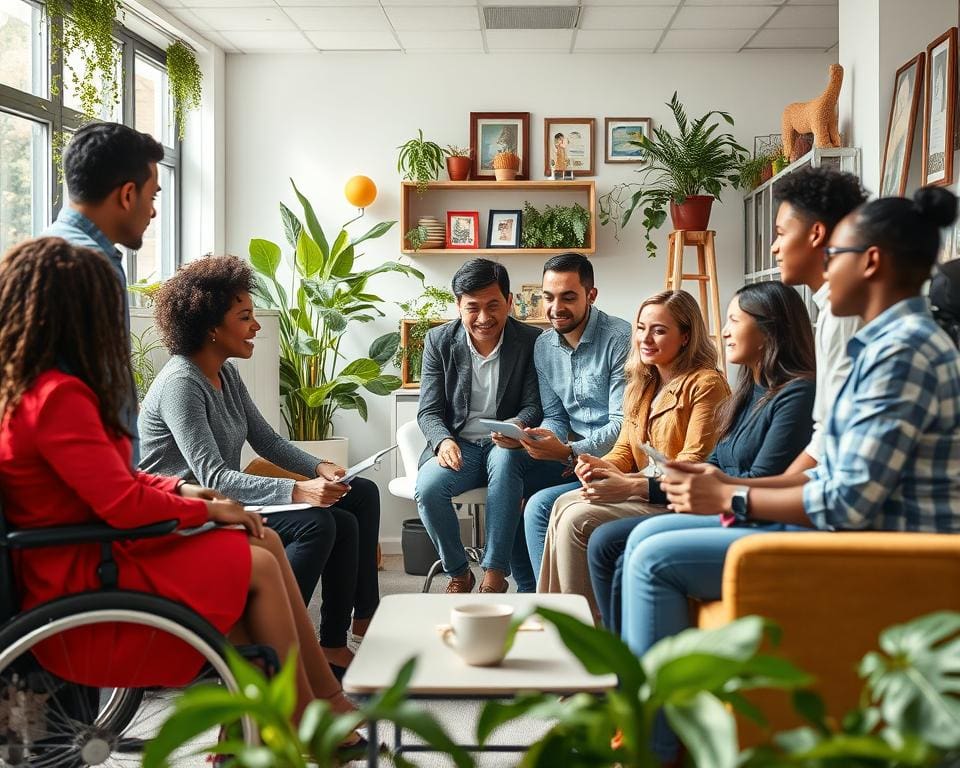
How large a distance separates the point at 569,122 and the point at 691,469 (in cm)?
380

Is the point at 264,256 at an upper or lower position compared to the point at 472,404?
upper

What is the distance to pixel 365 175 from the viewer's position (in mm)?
5758

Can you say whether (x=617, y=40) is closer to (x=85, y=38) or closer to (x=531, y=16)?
(x=531, y=16)

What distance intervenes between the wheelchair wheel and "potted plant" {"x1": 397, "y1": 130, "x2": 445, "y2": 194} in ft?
12.9

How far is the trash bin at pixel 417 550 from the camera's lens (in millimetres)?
4879

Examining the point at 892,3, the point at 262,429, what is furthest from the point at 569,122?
the point at 262,429

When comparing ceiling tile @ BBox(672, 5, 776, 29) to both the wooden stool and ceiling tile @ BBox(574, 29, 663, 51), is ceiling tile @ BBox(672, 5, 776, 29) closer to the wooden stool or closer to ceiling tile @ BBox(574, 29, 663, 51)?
ceiling tile @ BBox(574, 29, 663, 51)

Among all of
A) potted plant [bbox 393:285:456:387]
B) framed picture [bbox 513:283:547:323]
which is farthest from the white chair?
framed picture [bbox 513:283:547:323]

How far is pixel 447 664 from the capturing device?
1729 mm

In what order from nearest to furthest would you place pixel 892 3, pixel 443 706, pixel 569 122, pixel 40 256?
pixel 40 256
pixel 443 706
pixel 892 3
pixel 569 122

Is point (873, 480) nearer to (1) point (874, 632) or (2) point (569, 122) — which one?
(1) point (874, 632)

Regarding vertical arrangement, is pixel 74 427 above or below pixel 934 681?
above

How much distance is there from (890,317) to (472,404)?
85.6 inches

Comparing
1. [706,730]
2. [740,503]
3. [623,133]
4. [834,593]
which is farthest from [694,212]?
[706,730]
